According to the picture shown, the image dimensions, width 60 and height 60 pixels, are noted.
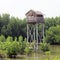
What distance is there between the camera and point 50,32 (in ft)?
133

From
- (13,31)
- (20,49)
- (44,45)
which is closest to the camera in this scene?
(20,49)

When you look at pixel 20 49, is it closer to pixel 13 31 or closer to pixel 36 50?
pixel 36 50

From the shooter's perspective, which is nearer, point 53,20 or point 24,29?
point 24,29

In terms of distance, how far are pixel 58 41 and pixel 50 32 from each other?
1716mm

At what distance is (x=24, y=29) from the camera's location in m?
44.5

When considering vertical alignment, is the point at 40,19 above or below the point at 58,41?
above

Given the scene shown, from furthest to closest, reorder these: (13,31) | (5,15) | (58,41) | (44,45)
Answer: (5,15)
(13,31)
(58,41)
(44,45)

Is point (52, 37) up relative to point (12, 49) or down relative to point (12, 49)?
up

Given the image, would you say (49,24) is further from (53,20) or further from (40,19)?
(40,19)

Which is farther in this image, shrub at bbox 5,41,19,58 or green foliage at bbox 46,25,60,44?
green foliage at bbox 46,25,60,44

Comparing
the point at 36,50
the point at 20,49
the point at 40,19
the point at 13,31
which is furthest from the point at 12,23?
the point at 20,49

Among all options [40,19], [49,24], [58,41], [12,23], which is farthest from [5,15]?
[40,19]

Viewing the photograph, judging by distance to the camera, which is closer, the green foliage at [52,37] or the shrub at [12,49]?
the shrub at [12,49]

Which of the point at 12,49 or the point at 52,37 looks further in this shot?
the point at 52,37
